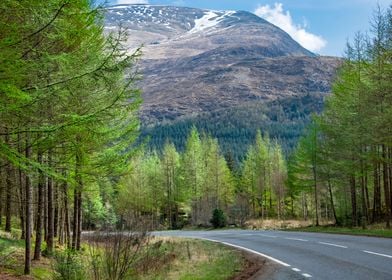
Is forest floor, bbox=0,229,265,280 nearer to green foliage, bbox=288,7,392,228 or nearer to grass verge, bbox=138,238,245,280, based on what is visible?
grass verge, bbox=138,238,245,280

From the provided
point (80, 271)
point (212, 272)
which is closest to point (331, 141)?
point (212, 272)

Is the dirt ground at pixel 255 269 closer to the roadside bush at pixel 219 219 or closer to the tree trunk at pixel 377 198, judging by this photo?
the tree trunk at pixel 377 198

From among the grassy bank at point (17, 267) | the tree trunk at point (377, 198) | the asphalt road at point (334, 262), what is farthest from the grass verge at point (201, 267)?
the tree trunk at point (377, 198)

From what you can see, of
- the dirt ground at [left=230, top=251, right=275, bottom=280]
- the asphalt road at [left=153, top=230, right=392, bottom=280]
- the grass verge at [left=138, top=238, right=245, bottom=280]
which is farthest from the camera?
the grass verge at [left=138, top=238, right=245, bottom=280]

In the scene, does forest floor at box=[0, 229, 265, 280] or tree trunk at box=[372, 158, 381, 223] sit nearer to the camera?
forest floor at box=[0, 229, 265, 280]

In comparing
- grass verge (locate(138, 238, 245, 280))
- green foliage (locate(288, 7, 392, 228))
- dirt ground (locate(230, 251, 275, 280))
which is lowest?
grass verge (locate(138, 238, 245, 280))

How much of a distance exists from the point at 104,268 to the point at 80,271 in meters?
0.95

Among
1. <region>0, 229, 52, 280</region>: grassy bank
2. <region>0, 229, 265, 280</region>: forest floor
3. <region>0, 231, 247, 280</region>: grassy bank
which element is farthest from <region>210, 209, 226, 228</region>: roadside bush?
<region>0, 229, 52, 280</region>: grassy bank

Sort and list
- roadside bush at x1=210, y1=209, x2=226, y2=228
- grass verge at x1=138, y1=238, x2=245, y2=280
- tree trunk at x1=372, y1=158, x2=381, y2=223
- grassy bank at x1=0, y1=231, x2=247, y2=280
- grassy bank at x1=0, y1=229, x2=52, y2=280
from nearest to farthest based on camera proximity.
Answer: grassy bank at x1=0, y1=229, x2=52, y2=280
grassy bank at x1=0, y1=231, x2=247, y2=280
grass verge at x1=138, y1=238, x2=245, y2=280
tree trunk at x1=372, y1=158, x2=381, y2=223
roadside bush at x1=210, y1=209, x2=226, y2=228

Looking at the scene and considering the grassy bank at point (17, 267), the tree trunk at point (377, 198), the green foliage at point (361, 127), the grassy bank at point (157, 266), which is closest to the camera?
the grassy bank at point (17, 267)

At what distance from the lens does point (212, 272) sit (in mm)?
13109

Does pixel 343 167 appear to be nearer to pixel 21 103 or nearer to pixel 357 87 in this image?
pixel 357 87

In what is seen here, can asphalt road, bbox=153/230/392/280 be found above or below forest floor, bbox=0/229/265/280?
above

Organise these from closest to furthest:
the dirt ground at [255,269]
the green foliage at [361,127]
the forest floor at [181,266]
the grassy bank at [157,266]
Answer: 1. the dirt ground at [255,269]
2. the forest floor at [181,266]
3. the grassy bank at [157,266]
4. the green foliage at [361,127]
